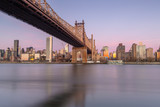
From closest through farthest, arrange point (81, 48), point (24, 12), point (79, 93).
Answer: point (79, 93), point (24, 12), point (81, 48)

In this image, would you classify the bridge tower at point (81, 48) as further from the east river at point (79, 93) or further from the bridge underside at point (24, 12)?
the east river at point (79, 93)

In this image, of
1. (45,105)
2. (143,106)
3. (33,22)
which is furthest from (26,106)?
(33,22)

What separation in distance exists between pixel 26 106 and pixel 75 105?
1.78m

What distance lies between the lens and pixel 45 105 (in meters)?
5.29

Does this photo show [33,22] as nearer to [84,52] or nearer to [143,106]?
[143,106]

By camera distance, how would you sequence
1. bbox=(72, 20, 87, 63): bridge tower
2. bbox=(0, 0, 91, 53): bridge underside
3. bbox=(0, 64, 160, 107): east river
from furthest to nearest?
1. bbox=(72, 20, 87, 63): bridge tower
2. bbox=(0, 0, 91, 53): bridge underside
3. bbox=(0, 64, 160, 107): east river

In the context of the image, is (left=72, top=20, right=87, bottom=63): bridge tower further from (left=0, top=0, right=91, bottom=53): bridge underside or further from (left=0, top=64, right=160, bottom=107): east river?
(left=0, top=64, right=160, bottom=107): east river

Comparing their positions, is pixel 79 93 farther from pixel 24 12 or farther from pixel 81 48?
pixel 81 48

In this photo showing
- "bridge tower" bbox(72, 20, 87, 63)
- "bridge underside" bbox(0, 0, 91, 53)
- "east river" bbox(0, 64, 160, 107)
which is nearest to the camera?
"east river" bbox(0, 64, 160, 107)

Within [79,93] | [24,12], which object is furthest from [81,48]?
[79,93]

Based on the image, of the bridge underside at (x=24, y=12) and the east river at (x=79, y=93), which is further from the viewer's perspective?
the bridge underside at (x=24, y=12)

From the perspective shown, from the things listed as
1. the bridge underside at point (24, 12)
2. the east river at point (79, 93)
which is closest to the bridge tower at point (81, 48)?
the bridge underside at point (24, 12)

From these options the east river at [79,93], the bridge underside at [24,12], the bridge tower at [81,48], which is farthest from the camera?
the bridge tower at [81,48]

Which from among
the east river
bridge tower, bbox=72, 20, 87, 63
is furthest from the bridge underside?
bridge tower, bbox=72, 20, 87, 63
